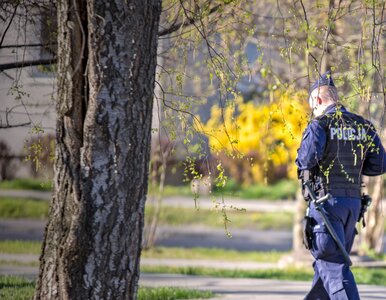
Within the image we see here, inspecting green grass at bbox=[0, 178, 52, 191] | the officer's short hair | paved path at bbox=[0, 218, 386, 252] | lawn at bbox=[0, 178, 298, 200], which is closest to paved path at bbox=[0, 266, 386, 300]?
the officer's short hair

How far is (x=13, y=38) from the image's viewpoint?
7434 mm

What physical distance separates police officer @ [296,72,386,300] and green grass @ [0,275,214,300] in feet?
5.48

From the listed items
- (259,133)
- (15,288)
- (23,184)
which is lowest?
(15,288)

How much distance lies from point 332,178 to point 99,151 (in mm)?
2461

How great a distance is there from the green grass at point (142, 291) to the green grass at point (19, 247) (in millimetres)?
3421

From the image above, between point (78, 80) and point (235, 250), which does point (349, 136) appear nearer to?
point (78, 80)

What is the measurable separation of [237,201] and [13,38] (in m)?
17.6

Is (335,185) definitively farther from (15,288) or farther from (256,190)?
(256,190)

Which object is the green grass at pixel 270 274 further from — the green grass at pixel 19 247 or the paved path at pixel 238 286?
the green grass at pixel 19 247

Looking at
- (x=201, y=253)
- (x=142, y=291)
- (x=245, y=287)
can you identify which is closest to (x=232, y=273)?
(x=245, y=287)

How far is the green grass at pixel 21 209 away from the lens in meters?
18.9

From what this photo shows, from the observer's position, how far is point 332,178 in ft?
23.1

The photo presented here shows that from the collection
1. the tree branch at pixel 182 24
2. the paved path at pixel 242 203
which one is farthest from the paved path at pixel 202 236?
the tree branch at pixel 182 24

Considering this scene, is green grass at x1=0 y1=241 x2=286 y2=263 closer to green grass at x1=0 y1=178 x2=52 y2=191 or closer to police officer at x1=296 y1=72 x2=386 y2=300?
green grass at x1=0 y1=178 x2=52 y2=191
